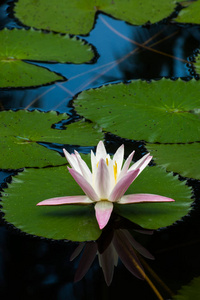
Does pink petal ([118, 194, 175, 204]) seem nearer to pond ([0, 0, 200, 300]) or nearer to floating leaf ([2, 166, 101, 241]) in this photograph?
pond ([0, 0, 200, 300])

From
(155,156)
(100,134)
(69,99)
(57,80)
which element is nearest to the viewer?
(155,156)

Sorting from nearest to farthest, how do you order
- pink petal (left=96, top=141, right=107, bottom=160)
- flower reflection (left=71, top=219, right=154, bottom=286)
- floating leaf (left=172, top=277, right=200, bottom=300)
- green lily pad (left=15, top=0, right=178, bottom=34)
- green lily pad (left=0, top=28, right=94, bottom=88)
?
1. floating leaf (left=172, top=277, right=200, bottom=300)
2. flower reflection (left=71, top=219, right=154, bottom=286)
3. pink petal (left=96, top=141, right=107, bottom=160)
4. green lily pad (left=0, top=28, right=94, bottom=88)
5. green lily pad (left=15, top=0, right=178, bottom=34)

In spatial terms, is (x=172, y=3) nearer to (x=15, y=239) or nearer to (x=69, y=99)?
(x=69, y=99)

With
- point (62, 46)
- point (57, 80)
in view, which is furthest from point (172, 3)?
point (57, 80)

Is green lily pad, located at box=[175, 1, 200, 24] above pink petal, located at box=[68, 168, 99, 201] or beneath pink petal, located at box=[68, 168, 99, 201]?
above

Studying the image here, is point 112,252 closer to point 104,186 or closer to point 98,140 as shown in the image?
point 104,186

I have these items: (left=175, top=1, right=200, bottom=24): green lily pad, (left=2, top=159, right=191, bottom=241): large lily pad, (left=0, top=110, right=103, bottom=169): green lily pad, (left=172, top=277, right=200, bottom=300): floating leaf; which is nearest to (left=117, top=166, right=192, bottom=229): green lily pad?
(left=2, top=159, right=191, bottom=241): large lily pad

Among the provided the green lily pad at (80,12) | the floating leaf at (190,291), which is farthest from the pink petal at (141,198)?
→ the green lily pad at (80,12)
